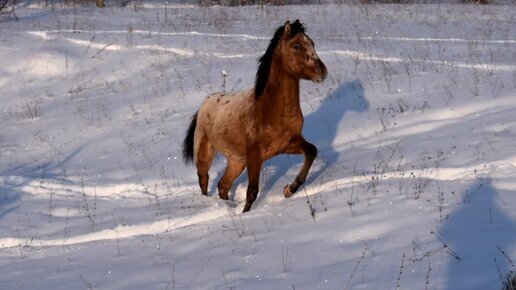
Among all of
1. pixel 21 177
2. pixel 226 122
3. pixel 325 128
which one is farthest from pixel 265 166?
pixel 21 177

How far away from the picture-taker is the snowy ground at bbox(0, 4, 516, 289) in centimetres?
561

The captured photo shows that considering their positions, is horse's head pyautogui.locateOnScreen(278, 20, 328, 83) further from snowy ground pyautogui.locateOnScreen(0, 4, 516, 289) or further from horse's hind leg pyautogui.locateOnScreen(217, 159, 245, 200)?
horse's hind leg pyautogui.locateOnScreen(217, 159, 245, 200)

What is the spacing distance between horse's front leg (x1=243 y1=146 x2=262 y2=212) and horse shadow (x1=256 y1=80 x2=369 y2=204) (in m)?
Answer: 0.41

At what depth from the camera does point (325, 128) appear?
11.3 metres

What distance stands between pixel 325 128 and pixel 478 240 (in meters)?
6.00

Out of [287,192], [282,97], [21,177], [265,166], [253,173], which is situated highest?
[282,97]

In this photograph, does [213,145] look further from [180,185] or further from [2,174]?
[2,174]

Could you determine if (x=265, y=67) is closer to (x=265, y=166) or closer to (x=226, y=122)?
(x=226, y=122)

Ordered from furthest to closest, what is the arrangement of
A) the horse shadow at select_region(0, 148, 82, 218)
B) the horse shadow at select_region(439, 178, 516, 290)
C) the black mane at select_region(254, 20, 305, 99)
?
the horse shadow at select_region(0, 148, 82, 218)
the black mane at select_region(254, 20, 305, 99)
the horse shadow at select_region(439, 178, 516, 290)

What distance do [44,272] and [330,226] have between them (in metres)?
2.59

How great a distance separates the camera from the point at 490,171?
7.54 metres

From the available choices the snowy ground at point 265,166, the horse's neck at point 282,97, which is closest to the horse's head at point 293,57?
the horse's neck at point 282,97

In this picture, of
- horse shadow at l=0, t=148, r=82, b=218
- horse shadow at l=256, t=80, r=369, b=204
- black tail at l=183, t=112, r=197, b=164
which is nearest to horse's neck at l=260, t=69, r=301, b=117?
horse shadow at l=256, t=80, r=369, b=204

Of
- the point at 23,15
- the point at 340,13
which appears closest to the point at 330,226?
the point at 340,13
